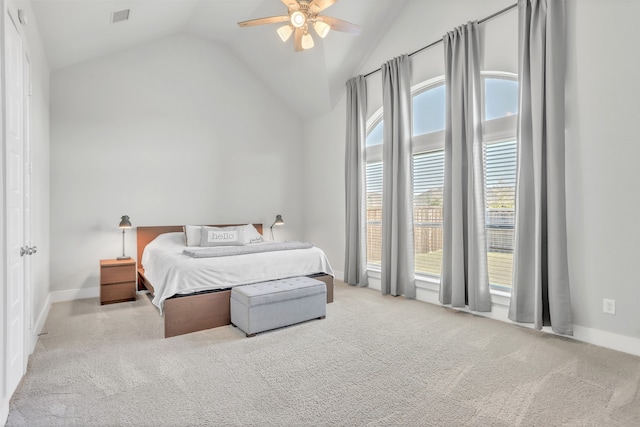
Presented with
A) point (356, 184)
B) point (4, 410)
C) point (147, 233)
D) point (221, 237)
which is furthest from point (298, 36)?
point (4, 410)

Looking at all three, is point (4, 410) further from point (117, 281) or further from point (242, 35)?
point (242, 35)

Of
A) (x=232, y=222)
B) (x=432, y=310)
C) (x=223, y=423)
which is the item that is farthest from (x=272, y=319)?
(x=232, y=222)

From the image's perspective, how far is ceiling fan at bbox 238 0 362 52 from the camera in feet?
10.8

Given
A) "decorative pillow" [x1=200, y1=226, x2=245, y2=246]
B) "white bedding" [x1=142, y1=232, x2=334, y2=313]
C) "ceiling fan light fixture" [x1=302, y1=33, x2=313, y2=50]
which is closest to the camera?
"white bedding" [x1=142, y1=232, x2=334, y2=313]

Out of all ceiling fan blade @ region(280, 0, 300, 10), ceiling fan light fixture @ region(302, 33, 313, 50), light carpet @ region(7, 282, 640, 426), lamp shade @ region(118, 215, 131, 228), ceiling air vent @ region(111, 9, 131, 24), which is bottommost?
light carpet @ region(7, 282, 640, 426)

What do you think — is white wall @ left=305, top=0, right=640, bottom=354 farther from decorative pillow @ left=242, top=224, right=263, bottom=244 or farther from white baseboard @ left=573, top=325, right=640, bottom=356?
decorative pillow @ left=242, top=224, right=263, bottom=244

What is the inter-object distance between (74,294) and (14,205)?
285cm

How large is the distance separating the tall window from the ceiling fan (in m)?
1.40

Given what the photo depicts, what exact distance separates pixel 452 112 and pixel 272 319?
9.25 feet

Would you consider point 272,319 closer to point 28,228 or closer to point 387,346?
point 387,346

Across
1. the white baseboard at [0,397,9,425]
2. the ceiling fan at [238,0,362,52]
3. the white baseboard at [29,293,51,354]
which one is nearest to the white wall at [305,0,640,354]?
the ceiling fan at [238,0,362,52]

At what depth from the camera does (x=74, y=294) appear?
4566 mm

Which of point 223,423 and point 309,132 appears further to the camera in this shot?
point 309,132

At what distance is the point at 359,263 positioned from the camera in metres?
5.18
